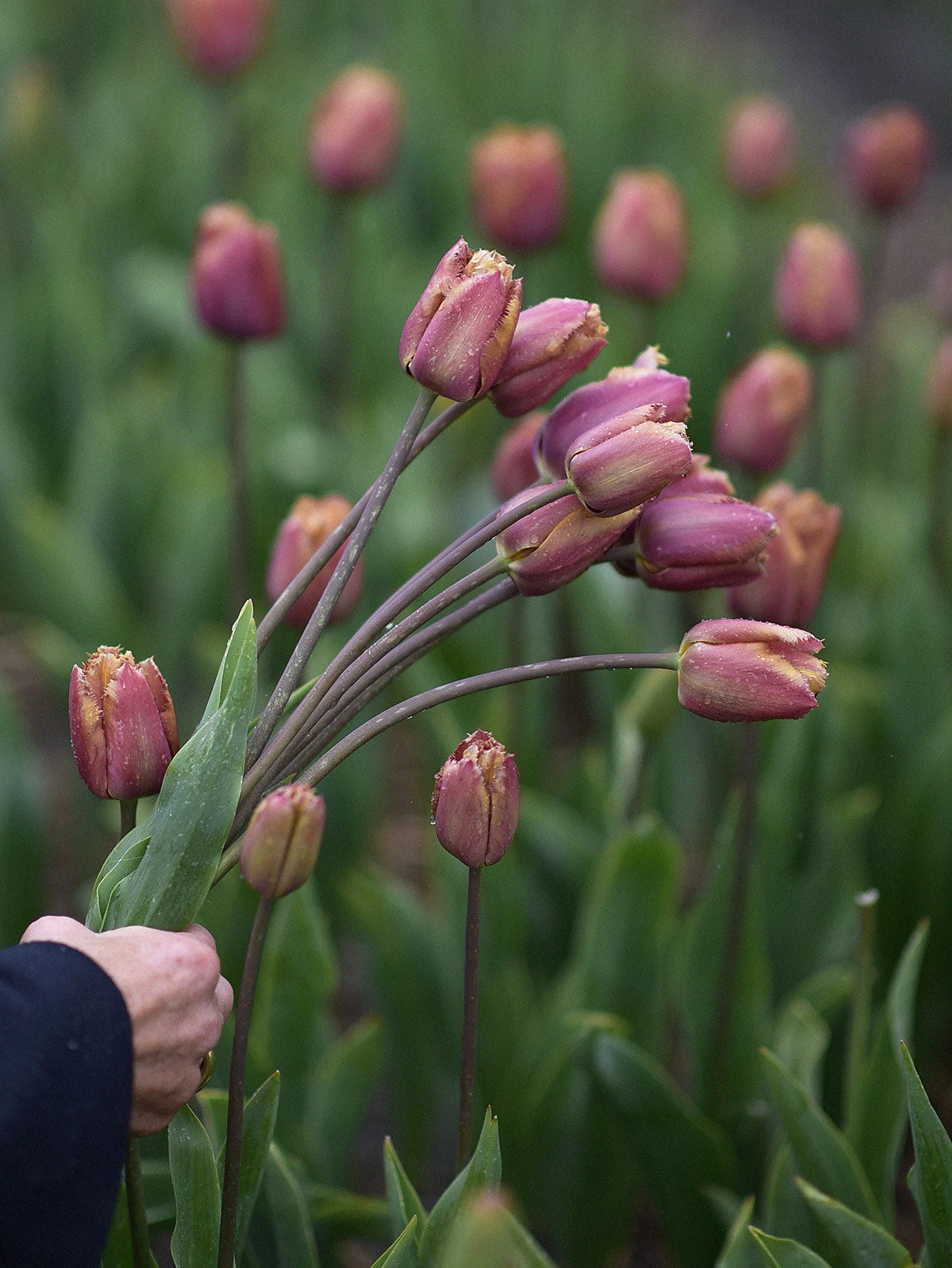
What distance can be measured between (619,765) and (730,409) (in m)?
0.31

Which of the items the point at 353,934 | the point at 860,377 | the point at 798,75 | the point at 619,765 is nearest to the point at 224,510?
the point at 353,934

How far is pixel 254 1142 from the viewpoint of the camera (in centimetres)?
70

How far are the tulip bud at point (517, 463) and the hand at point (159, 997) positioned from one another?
0.51 metres

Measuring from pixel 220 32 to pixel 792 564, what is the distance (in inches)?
54.7

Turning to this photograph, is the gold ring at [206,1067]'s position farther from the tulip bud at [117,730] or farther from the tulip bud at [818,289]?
the tulip bud at [818,289]

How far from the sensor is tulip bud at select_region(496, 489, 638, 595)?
63cm

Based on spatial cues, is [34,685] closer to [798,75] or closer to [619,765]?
[619,765]

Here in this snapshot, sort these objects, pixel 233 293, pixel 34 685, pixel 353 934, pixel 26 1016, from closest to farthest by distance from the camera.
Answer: pixel 26 1016, pixel 233 293, pixel 353 934, pixel 34 685

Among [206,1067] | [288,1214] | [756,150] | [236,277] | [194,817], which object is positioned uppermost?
[756,150]

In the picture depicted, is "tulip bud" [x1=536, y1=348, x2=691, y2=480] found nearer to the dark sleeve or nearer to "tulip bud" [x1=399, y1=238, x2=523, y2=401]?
"tulip bud" [x1=399, y1=238, x2=523, y2=401]

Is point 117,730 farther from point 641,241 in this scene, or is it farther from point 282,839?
point 641,241

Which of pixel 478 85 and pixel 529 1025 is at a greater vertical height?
pixel 478 85

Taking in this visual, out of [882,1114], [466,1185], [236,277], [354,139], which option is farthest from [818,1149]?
[354,139]

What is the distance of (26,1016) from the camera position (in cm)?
58
